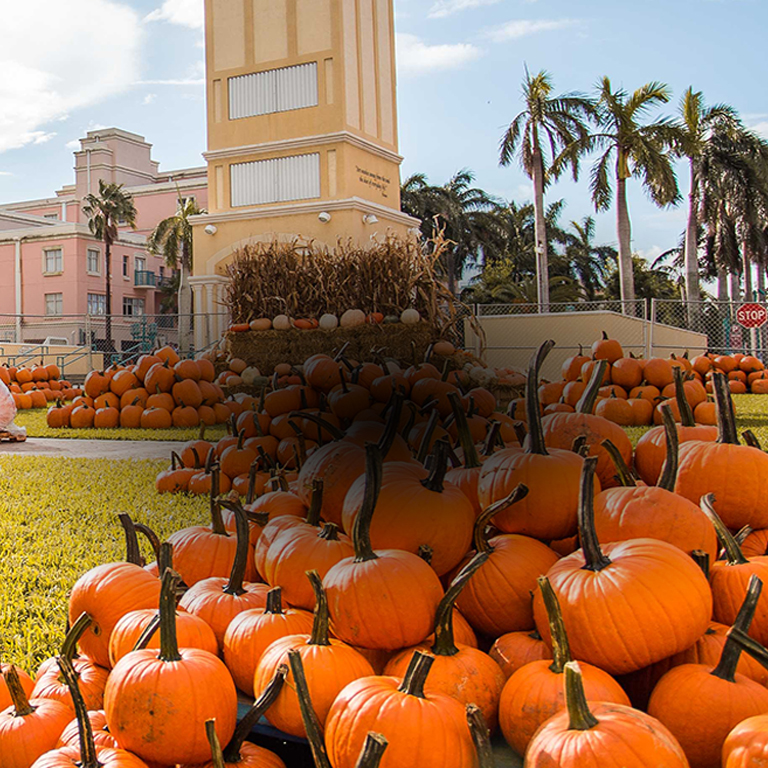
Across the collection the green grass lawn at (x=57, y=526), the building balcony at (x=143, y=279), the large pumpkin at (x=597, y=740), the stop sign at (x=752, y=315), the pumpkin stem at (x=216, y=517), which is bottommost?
the green grass lawn at (x=57, y=526)

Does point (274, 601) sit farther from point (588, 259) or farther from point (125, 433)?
point (588, 259)

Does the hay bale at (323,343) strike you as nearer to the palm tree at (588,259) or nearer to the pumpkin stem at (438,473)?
the pumpkin stem at (438,473)

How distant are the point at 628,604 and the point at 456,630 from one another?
314 millimetres

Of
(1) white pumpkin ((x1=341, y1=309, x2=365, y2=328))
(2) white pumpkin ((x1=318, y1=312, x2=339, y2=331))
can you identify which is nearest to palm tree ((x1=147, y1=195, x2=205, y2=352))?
(2) white pumpkin ((x1=318, y1=312, x2=339, y2=331))

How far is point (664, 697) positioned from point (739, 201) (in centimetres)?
3194

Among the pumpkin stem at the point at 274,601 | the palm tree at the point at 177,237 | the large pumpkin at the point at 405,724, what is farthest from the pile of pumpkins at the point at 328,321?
the palm tree at the point at 177,237

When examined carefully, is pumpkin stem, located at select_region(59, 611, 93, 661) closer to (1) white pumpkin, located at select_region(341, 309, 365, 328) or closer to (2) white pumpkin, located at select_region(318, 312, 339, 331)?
(1) white pumpkin, located at select_region(341, 309, 365, 328)

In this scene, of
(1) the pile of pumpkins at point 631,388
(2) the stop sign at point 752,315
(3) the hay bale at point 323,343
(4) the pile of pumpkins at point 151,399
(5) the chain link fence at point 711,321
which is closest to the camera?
(1) the pile of pumpkins at point 631,388

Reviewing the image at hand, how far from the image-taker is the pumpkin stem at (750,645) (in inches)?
39.3

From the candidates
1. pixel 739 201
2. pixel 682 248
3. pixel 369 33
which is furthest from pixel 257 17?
pixel 682 248

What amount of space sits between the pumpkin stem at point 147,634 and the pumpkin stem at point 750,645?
936 millimetres

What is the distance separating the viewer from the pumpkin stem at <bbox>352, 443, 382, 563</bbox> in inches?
47.6

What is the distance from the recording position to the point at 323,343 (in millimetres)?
8281

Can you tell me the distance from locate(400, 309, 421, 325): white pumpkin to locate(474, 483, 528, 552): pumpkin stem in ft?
17.4
